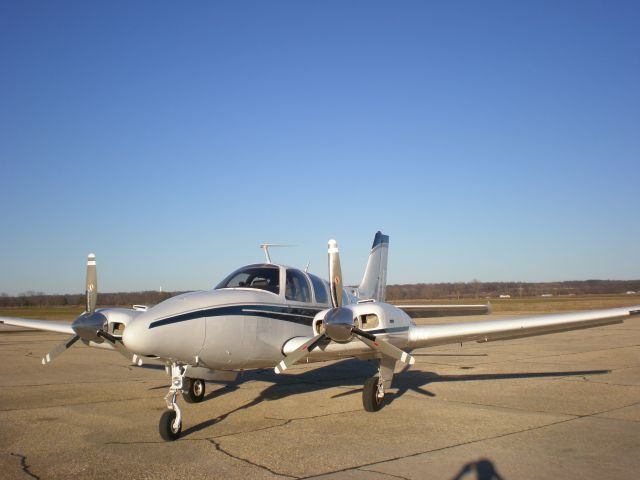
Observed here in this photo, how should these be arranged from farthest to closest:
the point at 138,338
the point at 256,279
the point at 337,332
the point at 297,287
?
the point at 297,287 → the point at 256,279 → the point at 337,332 → the point at 138,338

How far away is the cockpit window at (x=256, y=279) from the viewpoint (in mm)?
10703

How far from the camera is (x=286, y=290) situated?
1097cm

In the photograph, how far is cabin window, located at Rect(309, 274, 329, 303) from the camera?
1200 cm

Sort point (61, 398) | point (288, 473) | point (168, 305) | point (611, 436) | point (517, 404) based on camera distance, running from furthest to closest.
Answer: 1. point (61, 398)
2. point (517, 404)
3. point (168, 305)
4. point (611, 436)
5. point (288, 473)

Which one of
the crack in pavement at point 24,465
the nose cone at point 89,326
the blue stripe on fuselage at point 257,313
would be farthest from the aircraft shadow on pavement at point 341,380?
the crack in pavement at point 24,465

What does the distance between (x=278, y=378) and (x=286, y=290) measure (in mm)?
4966

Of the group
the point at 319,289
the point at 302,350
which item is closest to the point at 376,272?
the point at 319,289

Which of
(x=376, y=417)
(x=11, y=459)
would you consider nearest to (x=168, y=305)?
(x=11, y=459)

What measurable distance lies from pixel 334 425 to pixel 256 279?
304 centimetres

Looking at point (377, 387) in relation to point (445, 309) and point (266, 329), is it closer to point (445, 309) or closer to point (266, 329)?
point (266, 329)

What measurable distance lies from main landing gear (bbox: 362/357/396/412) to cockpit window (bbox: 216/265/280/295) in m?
2.42

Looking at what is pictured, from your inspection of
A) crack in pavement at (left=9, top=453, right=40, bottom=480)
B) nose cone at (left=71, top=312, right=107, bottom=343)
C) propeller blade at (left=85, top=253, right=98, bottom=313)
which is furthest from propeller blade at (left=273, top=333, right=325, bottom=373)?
crack in pavement at (left=9, top=453, right=40, bottom=480)

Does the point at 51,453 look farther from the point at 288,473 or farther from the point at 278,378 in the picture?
the point at 278,378

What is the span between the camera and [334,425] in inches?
371
